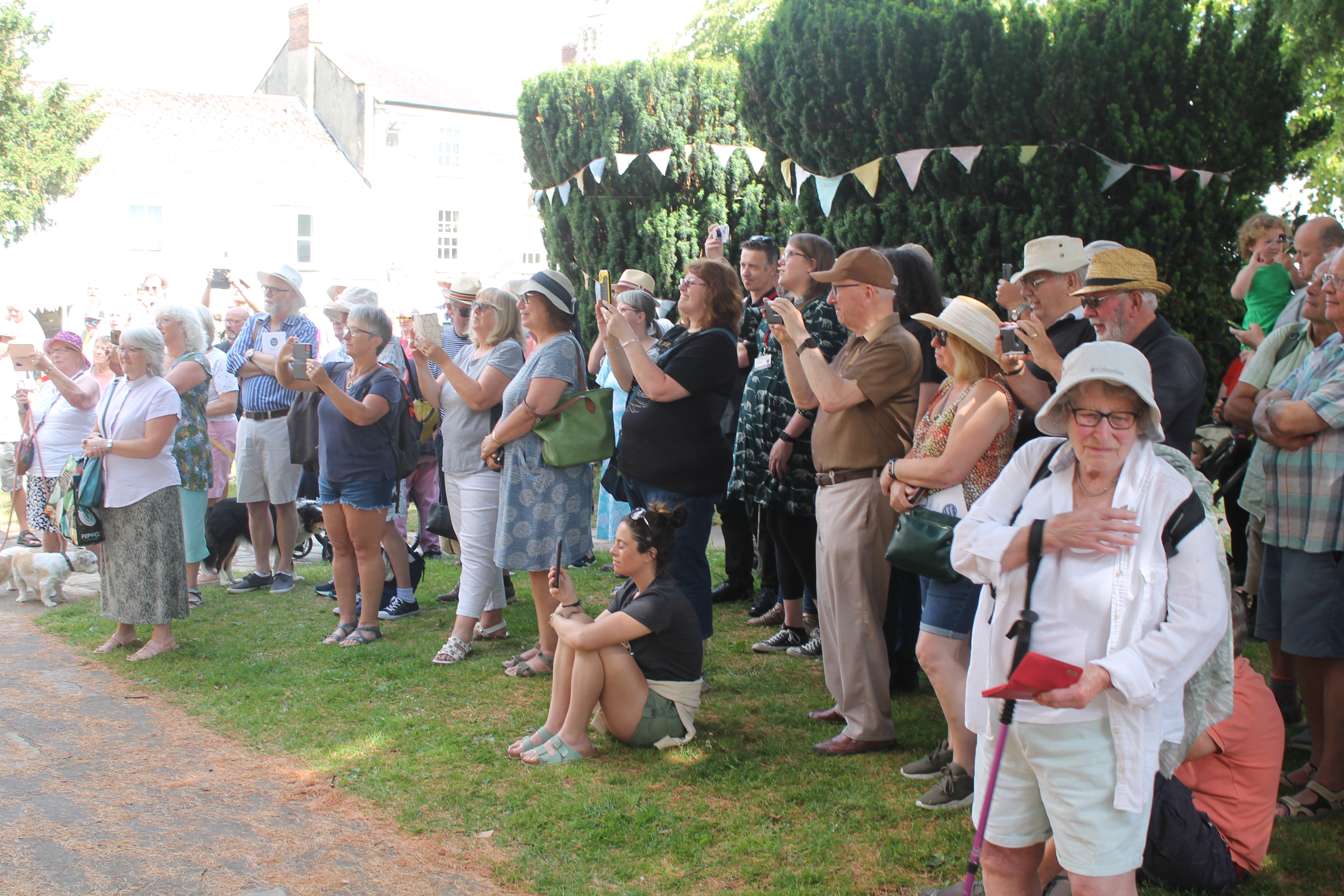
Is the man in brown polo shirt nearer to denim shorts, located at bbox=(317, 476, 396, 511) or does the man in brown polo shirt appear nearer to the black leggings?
the black leggings

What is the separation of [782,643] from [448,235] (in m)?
29.9

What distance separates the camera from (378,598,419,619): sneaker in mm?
7000

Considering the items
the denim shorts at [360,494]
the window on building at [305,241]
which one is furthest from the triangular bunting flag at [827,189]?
the window on building at [305,241]

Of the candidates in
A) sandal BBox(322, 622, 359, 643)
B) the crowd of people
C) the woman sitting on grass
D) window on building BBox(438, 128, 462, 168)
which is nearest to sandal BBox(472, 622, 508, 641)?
the crowd of people

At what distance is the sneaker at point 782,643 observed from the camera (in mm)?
5906

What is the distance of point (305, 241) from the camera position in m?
30.8

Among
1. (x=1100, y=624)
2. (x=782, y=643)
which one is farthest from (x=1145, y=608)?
(x=782, y=643)

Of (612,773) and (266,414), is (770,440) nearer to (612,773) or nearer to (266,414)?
(612,773)

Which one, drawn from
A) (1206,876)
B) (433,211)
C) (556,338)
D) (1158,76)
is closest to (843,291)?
(556,338)

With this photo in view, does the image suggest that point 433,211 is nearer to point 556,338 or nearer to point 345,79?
point 345,79

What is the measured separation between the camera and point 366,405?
607cm

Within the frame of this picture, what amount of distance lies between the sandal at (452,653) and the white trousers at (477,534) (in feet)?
0.51

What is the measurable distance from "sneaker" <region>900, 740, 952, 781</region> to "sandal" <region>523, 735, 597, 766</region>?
132 cm

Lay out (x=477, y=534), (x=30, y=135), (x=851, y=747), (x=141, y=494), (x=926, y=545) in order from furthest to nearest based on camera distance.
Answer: (x=30, y=135)
(x=141, y=494)
(x=477, y=534)
(x=851, y=747)
(x=926, y=545)
